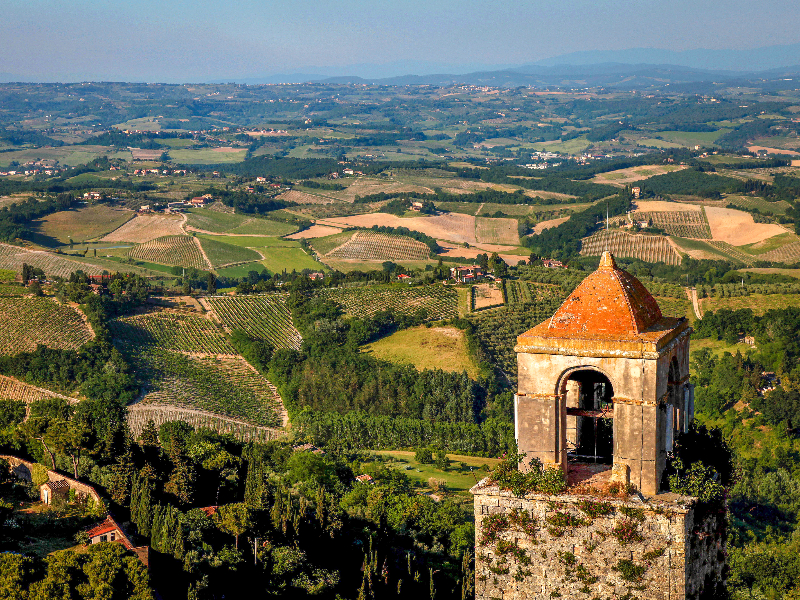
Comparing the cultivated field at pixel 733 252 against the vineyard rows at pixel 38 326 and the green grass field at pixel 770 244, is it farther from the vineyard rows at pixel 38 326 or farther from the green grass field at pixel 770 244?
the vineyard rows at pixel 38 326

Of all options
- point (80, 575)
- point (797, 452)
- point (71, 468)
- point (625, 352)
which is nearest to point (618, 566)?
point (625, 352)

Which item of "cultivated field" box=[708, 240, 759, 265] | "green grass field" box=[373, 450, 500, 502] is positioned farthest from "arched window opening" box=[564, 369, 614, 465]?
"cultivated field" box=[708, 240, 759, 265]

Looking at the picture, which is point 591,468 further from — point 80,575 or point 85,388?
point 85,388

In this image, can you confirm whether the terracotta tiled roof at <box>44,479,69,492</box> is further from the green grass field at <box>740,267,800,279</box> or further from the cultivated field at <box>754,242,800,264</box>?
the cultivated field at <box>754,242,800,264</box>

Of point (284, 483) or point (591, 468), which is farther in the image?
point (284, 483)

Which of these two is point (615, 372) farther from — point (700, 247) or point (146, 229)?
point (146, 229)

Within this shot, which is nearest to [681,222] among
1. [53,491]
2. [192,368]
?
[192,368]

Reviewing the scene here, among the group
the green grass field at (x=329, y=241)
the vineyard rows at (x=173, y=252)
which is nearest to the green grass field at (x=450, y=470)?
the vineyard rows at (x=173, y=252)
